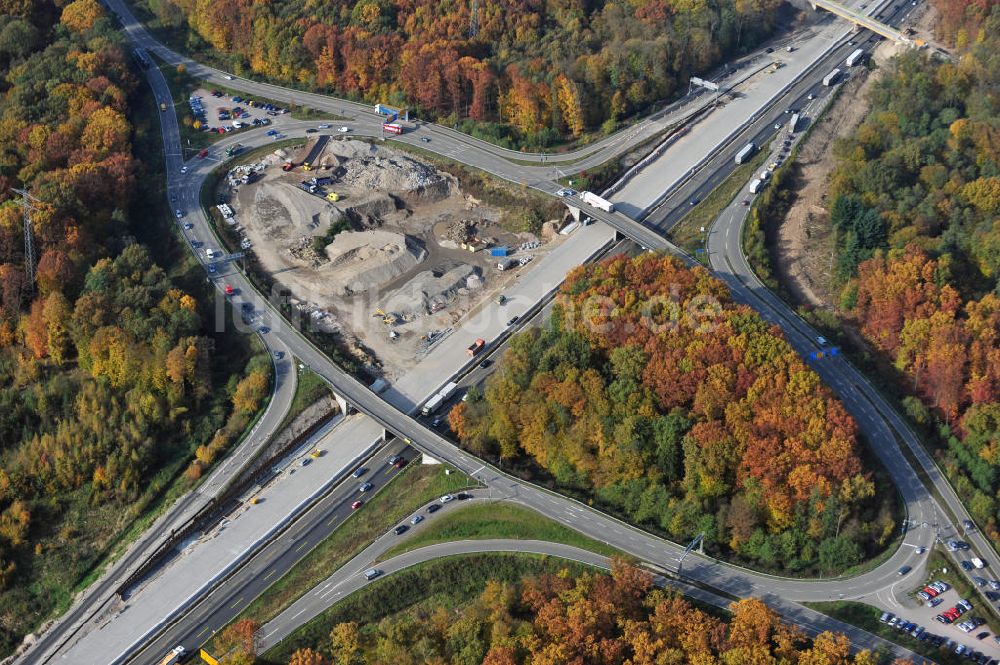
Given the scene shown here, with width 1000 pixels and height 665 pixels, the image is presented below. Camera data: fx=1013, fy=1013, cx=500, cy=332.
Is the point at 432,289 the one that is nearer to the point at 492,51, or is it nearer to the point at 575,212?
the point at 575,212

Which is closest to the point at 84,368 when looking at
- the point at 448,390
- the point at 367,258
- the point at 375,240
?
the point at 367,258

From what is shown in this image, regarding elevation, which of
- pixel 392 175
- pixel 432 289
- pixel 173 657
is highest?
pixel 392 175

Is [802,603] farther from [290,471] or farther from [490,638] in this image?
[290,471]

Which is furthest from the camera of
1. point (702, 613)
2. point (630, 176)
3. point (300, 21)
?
point (300, 21)

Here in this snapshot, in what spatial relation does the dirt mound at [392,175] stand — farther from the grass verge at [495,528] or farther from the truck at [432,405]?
the grass verge at [495,528]

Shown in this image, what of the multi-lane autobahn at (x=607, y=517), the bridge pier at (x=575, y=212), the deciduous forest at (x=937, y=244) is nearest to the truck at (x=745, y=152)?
the multi-lane autobahn at (x=607, y=517)

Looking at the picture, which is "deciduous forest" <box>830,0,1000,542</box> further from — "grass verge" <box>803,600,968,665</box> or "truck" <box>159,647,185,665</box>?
"truck" <box>159,647,185,665</box>

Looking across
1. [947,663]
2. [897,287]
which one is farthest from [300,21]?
[947,663]
